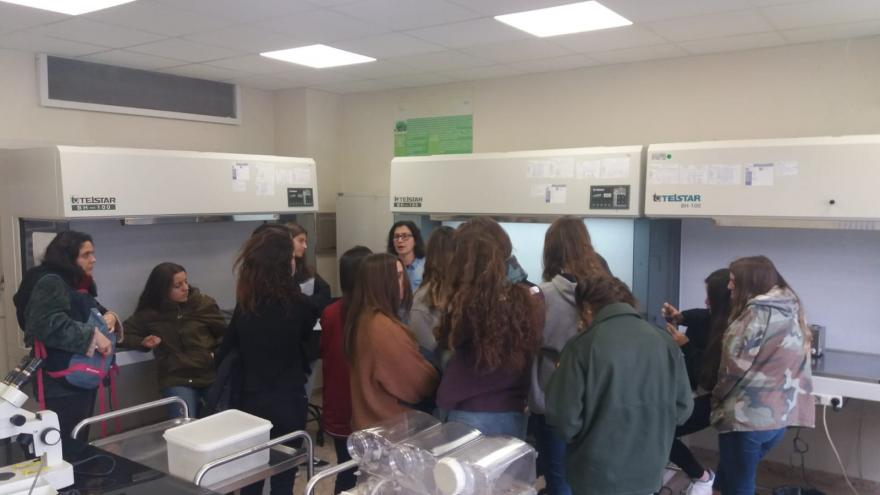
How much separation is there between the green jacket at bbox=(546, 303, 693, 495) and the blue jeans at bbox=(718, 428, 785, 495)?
65cm

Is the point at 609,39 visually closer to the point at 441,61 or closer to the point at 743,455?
the point at 441,61

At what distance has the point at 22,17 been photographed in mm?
2750

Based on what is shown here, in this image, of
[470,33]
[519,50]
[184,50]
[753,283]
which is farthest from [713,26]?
[184,50]

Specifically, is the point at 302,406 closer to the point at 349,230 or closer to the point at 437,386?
the point at 437,386

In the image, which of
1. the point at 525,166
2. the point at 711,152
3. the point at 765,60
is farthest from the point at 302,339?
the point at 765,60

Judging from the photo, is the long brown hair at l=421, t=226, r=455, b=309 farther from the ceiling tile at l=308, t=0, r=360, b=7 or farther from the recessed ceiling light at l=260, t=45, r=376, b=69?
the recessed ceiling light at l=260, t=45, r=376, b=69

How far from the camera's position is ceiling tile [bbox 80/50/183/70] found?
3430 mm

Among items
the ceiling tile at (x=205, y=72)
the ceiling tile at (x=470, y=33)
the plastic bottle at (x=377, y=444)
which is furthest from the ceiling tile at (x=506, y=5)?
the ceiling tile at (x=205, y=72)

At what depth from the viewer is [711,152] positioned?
2.93 m

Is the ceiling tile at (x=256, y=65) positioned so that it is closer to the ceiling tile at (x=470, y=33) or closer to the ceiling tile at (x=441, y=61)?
the ceiling tile at (x=441, y=61)

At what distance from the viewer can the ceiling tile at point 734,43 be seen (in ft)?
9.98

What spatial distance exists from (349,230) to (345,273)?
2336 mm

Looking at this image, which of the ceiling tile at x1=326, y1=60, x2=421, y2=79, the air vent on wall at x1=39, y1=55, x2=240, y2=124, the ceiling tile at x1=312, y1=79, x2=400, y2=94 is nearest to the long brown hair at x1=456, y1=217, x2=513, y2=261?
the ceiling tile at x1=326, y1=60, x2=421, y2=79

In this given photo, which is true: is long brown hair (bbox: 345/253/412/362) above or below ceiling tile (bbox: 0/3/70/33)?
below
